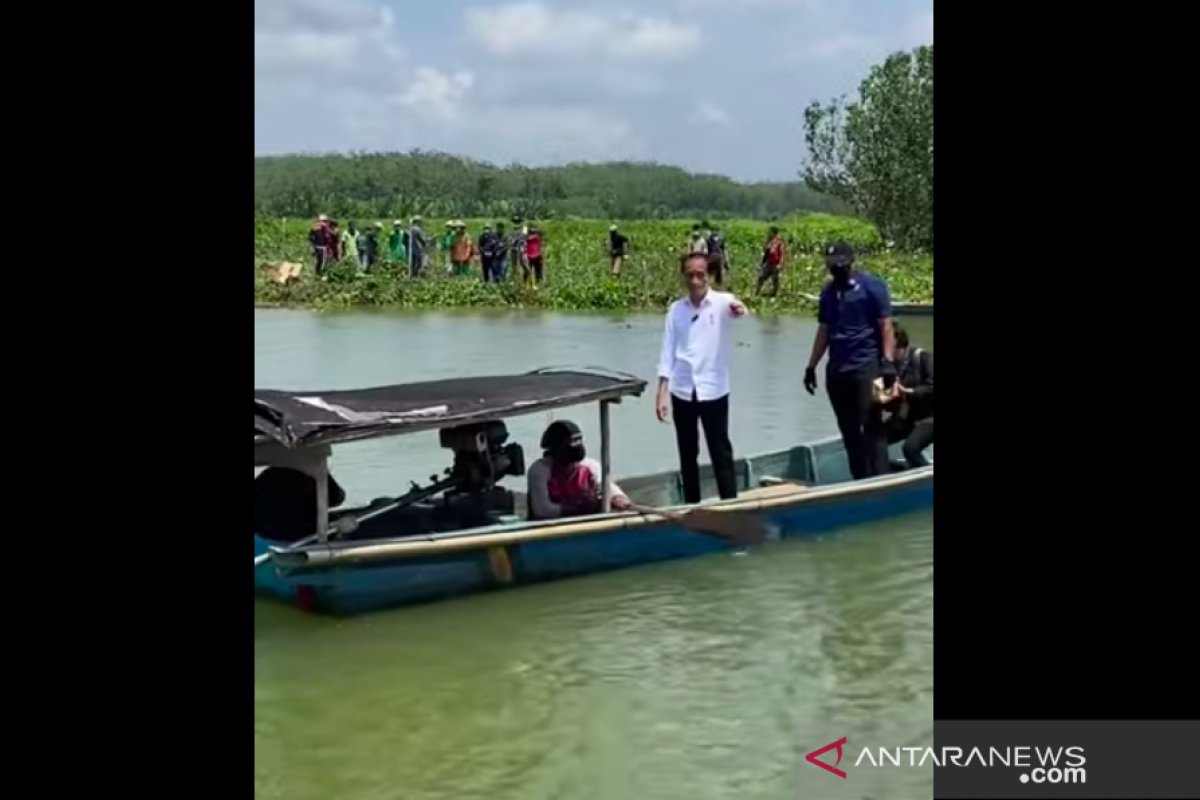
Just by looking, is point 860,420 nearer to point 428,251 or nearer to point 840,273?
point 840,273

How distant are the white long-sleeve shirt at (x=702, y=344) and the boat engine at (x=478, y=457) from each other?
4.11 feet

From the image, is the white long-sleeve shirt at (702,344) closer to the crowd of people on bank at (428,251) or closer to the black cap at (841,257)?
the black cap at (841,257)

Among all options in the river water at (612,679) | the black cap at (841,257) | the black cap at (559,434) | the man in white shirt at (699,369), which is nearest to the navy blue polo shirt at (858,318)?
the black cap at (841,257)

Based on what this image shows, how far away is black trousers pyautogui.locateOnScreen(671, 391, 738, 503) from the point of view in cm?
982

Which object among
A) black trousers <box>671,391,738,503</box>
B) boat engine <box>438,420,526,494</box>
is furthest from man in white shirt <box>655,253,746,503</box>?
boat engine <box>438,420,526,494</box>

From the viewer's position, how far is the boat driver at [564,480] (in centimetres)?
916

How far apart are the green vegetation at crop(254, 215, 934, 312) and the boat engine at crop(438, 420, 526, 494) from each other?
20359mm

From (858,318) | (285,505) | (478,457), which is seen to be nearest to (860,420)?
(858,318)

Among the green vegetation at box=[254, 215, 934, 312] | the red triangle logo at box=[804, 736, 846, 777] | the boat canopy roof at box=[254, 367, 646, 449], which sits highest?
the green vegetation at box=[254, 215, 934, 312]

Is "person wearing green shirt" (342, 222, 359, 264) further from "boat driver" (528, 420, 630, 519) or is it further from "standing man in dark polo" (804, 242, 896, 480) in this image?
"boat driver" (528, 420, 630, 519)

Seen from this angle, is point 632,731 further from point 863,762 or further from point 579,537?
point 579,537

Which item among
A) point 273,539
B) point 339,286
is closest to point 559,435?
point 273,539

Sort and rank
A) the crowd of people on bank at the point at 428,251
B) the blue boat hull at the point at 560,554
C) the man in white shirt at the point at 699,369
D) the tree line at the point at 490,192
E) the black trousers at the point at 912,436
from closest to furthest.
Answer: the blue boat hull at the point at 560,554
the man in white shirt at the point at 699,369
the black trousers at the point at 912,436
the crowd of people on bank at the point at 428,251
the tree line at the point at 490,192
